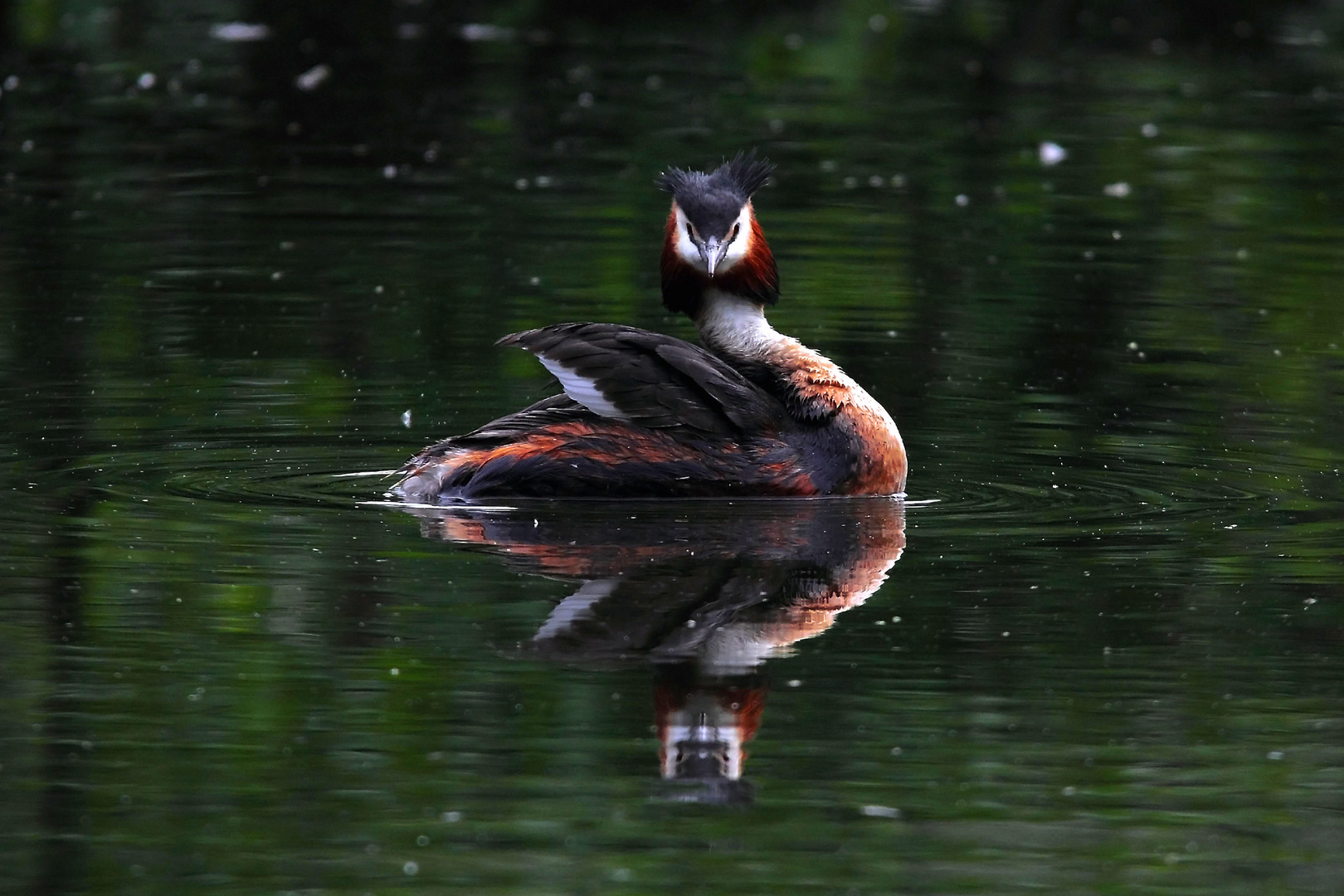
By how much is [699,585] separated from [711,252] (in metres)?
1.71

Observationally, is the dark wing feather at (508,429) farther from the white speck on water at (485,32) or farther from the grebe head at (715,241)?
the white speck on water at (485,32)

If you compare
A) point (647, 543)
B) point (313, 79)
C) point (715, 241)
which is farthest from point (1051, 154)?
point (647, 543)

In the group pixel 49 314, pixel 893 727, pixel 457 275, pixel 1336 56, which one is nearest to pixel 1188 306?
pixel 457 275

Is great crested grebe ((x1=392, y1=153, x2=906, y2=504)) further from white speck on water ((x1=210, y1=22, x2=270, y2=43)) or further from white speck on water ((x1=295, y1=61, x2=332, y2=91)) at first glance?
white speck on water ((x1=210, y1=22, x2=270, y2=43))

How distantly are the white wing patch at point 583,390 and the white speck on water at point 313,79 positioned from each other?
13.0m

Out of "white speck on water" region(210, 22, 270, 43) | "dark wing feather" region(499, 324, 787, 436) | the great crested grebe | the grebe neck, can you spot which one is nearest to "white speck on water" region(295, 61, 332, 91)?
"white speck on water" region(210, 22, 270, 43)

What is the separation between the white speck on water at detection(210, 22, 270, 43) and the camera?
2366 cm

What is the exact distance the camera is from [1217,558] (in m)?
7.52

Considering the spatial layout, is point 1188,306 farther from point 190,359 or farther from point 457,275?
point 190,359

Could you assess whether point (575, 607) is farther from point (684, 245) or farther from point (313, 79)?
point (313, 79)

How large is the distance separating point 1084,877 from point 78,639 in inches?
119

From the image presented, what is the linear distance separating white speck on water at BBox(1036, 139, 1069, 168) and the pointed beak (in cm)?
926

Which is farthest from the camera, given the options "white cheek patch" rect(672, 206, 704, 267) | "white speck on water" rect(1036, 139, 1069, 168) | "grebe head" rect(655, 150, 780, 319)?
"white speck on water" rect(1036, 139, 1069, 168)

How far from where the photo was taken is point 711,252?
27.4ft
